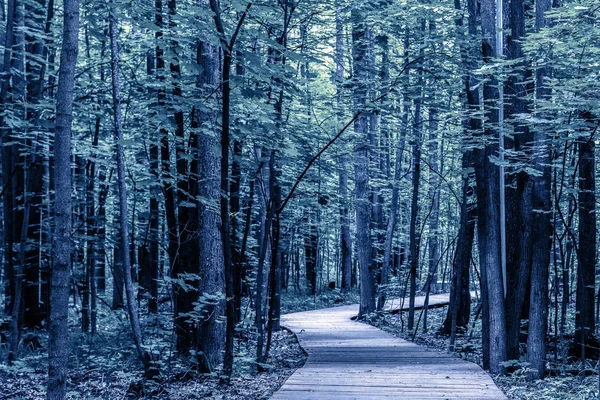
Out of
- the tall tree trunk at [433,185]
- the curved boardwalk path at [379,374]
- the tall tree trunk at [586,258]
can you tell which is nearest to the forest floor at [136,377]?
the curved boardwalk path at [379,374]

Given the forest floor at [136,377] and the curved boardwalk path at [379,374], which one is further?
the forest floor at [136,377]

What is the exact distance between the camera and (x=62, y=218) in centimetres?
479

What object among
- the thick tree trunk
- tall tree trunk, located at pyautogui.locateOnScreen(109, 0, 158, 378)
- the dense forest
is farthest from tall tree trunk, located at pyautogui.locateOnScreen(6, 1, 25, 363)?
the thick tree trunk

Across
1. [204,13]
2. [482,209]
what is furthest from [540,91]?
[204,13]

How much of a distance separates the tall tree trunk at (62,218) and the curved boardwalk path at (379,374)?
2234mm

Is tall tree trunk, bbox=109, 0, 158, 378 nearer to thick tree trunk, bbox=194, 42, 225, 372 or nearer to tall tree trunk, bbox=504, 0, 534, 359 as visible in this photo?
thick tree trunk, bbox=194, 42, 225, 372

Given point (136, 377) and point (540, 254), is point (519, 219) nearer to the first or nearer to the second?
point (540, 254)

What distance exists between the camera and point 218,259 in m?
8.48

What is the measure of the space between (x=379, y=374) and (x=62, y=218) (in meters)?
4.60

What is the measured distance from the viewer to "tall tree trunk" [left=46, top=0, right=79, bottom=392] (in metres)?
4.75

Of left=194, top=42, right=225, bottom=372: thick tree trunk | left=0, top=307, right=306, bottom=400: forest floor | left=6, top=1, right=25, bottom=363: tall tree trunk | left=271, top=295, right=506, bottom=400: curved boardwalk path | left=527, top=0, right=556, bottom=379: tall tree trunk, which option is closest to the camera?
left=271, top=295, right=506, bottom=400: curved boardwalk path

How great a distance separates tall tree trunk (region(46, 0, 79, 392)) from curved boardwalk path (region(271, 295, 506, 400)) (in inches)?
88.0

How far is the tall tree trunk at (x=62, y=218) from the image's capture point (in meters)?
4.75

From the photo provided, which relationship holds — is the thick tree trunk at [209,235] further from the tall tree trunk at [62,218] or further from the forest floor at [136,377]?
the tall tree trunk at [62,218]
